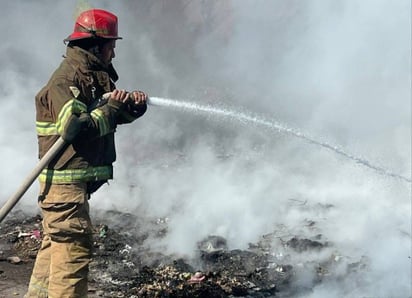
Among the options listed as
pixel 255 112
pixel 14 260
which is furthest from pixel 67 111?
pixel 255 112

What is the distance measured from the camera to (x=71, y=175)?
351 centimetres

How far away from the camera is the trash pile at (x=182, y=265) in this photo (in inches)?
179

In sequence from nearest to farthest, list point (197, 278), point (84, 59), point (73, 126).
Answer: point (73, 126) < point (84, 59) < point (197, 278)

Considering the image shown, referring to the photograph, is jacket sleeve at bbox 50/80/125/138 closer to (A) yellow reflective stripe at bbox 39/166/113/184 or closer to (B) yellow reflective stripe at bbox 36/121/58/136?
(B) yellow reflective stripe at bbox 36/121/58/136

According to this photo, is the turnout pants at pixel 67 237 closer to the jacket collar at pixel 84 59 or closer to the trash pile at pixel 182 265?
the jacket collar at pixel 84 59

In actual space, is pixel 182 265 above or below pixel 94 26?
below

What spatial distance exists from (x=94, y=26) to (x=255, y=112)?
6.14 metres

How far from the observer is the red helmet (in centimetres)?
353

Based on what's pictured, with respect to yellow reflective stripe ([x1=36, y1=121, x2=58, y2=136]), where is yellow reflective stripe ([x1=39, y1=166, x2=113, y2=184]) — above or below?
below

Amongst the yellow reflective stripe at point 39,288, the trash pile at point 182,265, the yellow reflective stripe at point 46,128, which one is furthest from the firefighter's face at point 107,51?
the trash pile at point 182,265

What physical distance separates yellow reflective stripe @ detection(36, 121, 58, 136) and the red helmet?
1.61 feet

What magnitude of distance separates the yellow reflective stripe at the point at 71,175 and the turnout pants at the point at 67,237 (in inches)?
1.3

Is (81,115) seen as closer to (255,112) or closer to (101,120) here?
(101,120)

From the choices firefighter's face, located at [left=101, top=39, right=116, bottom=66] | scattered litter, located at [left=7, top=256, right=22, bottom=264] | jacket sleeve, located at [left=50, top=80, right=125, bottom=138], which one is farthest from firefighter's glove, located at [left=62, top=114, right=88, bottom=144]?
scattered litter, located at [left=7, top=256, right=22, bottom=264]
